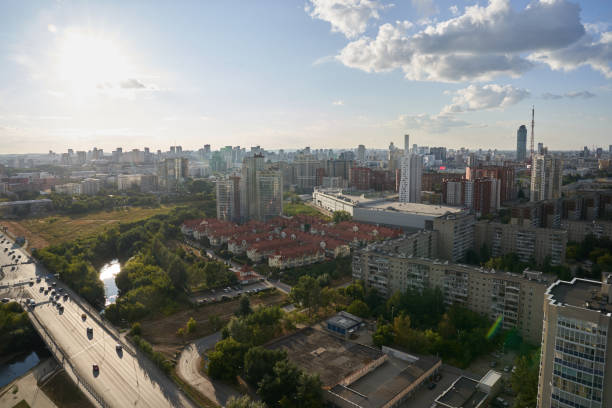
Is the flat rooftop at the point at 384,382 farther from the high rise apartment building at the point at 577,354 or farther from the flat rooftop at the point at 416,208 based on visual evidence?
the flat rooftop at the point at 416,208

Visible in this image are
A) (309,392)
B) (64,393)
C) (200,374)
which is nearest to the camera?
(309,392)

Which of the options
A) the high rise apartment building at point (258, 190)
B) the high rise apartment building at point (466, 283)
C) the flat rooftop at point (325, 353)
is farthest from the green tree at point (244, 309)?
the high rise apartment building at point (258, 190)

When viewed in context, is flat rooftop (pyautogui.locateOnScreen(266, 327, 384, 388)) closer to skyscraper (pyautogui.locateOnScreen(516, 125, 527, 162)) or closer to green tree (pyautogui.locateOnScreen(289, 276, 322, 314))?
green tree (pyautogui.locateOnScreen(289, 276, 322, 314))

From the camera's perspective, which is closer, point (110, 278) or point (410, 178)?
point (110, 278)

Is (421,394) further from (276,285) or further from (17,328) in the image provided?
(17,328)

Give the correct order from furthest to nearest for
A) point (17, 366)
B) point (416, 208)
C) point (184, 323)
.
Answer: point (416, 208) < point (184, 323) < point (17, 366)

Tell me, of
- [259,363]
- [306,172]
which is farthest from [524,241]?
[306,172]

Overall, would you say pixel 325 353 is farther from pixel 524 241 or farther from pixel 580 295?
pixel 524 241
